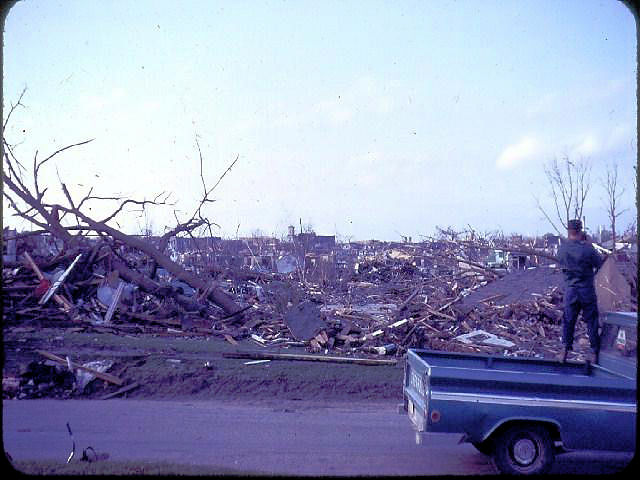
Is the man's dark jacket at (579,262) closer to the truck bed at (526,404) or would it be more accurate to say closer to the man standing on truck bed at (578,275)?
the man standing on truck bed at (578,275)

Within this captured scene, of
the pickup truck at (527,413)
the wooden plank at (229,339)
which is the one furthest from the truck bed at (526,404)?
the wooden plank at (229,339)

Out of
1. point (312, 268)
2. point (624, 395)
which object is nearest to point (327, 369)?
point (624, 395)

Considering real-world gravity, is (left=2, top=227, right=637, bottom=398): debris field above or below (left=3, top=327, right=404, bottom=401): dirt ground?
above

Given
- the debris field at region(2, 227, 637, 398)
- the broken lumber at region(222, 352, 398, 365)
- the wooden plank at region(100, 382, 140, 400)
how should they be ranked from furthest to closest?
the debris field at region(2, 227, 637, 398)
the broken lumber at region(222, 352, 398, 365)
the wooden plank at region(100, 382, 140, 400)

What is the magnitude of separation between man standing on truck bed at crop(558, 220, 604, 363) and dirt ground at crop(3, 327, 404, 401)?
2960 millimetres

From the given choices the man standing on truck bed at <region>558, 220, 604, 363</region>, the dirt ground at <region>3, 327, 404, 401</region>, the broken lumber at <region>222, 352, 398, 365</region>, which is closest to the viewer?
the man standing on truck bed at <region>558, 220, 604, 363</region>

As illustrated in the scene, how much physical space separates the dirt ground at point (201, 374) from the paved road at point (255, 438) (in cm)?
53

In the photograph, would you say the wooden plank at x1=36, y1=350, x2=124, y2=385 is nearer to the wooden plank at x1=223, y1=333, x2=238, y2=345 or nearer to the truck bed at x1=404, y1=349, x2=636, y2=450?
the wooden plank at x1=223, y1=333, x2=238, y2=345

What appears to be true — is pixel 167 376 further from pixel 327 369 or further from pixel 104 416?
pixel 327 369

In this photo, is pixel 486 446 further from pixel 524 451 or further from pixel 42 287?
pixel 42 287

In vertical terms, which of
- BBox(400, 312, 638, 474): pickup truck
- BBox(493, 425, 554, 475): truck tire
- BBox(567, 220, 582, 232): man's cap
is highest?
BBox(567, 220, 582, 232): man's cap

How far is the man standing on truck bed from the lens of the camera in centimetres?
934

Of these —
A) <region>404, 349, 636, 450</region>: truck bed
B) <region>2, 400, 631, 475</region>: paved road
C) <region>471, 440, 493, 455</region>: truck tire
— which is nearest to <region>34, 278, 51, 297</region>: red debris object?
<region>2, 400, 631, 475</region>: paved road

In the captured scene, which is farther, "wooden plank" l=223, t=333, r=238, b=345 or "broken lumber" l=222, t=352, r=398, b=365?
"wooden plank" l=223, t=333, r=238, b=345
